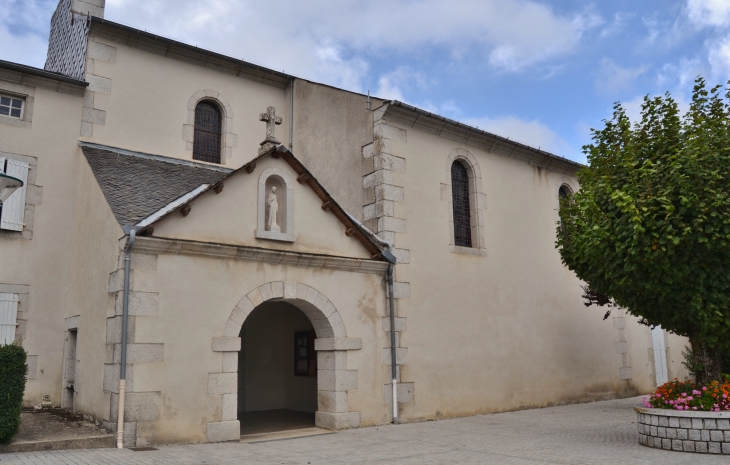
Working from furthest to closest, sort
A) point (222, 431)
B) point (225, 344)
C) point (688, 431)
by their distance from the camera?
1. point (225, 344)
2. point (222, 431)
3. point (688, 431)

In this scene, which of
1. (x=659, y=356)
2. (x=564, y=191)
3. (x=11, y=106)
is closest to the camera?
(x=11, y=106)

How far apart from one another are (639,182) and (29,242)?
31.3ft

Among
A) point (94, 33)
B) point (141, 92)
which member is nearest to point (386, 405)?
point (141, 92)

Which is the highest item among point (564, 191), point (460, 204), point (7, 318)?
point (564, 191)

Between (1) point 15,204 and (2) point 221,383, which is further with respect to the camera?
(1) point 15,204

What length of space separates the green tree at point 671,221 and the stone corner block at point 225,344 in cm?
523

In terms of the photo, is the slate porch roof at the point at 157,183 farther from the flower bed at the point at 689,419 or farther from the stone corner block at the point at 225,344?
the flower bed at the point at 689,419

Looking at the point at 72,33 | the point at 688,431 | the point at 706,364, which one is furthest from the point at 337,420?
the point at 72,33

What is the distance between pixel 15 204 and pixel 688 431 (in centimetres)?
1054

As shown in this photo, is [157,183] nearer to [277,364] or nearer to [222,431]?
[222,431]

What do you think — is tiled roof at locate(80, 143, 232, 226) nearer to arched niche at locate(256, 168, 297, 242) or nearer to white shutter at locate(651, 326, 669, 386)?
arched niche at locate(256, 168, 297, 242)

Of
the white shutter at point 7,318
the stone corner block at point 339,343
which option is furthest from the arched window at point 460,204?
the white shutter at point 7,318

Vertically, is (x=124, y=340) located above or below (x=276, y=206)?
below

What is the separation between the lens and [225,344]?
8.68 metres
